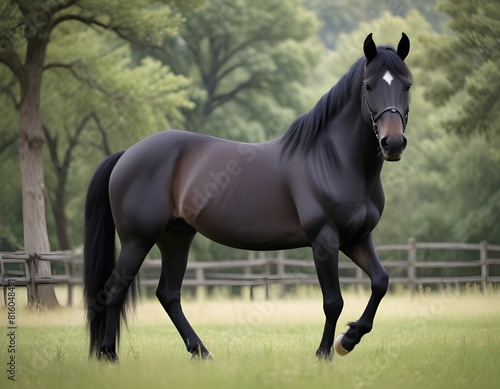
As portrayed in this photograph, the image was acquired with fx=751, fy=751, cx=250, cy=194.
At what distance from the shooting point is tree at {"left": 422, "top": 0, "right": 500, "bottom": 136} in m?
15.9

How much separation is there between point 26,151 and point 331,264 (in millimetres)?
10528

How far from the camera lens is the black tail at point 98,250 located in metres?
7.38

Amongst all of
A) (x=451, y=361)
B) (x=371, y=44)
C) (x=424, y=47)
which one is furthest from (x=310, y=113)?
(x=424, y=47)

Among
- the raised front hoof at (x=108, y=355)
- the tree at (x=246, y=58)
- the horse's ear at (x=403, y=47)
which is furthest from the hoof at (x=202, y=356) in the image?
the tree at (x=246, y=58)

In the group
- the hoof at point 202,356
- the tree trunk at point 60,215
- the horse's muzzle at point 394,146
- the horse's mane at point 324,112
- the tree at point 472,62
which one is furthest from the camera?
the tree trunk at point 60,215

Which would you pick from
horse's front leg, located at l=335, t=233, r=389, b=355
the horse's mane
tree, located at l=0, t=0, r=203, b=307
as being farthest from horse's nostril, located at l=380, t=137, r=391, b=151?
tree, located at l=0, t=0, r=203, b=307

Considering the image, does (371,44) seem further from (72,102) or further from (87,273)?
(72,102)

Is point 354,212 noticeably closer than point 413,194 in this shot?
Yes

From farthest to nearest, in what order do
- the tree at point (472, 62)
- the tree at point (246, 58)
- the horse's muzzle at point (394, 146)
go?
the tree at point (246, 58) < the tree at point (472, 62) < the horse's muzzle at point (394, 146)

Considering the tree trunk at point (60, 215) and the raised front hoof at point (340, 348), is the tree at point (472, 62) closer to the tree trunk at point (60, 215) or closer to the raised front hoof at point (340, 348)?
the raised front hoof at point (340, 348)

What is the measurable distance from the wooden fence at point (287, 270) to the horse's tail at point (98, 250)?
6269mm

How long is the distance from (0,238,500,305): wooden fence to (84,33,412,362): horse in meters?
6.55

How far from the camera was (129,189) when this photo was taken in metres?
7.42

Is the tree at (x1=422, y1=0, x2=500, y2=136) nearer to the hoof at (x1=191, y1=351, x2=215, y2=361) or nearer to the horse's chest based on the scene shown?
the horse's chest
